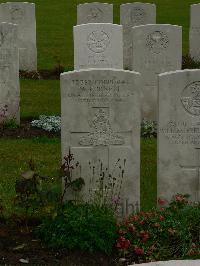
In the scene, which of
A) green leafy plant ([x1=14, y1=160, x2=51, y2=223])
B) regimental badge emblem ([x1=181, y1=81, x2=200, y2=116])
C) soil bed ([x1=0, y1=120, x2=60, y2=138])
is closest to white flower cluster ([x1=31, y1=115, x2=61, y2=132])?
soil bed ([x1=0, y1=120, x2=60, y2=138])

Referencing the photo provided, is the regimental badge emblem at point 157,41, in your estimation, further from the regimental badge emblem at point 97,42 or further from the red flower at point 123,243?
the red flower at point 123,243

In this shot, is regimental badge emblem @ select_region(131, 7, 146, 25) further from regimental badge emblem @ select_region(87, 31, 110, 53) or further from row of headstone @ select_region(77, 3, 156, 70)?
regimental badge emblem @ select_region(87, 31, 110, 53)

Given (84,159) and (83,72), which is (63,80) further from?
(84,159)

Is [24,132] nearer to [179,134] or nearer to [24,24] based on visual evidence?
[179,134]

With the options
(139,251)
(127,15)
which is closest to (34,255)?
(139,251)

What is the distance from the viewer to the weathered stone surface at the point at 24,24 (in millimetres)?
17703

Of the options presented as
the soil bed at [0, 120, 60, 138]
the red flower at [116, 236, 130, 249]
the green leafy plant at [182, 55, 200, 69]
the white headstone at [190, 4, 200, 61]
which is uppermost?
the white headstone at [190, 4, 200, 61]

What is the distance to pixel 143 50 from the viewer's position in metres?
12.6

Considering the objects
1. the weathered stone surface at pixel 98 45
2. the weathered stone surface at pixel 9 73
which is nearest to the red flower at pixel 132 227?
the weathered stone surface at pixel 9 73

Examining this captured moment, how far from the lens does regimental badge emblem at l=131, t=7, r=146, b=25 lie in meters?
18.5

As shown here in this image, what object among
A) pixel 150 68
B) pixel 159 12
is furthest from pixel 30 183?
pixel 159 12

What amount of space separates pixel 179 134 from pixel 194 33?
11771mm

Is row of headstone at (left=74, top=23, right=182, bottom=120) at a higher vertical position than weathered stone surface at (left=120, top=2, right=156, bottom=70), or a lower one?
lower

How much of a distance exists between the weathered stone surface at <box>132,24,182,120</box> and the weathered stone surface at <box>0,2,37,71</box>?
5.65 m
